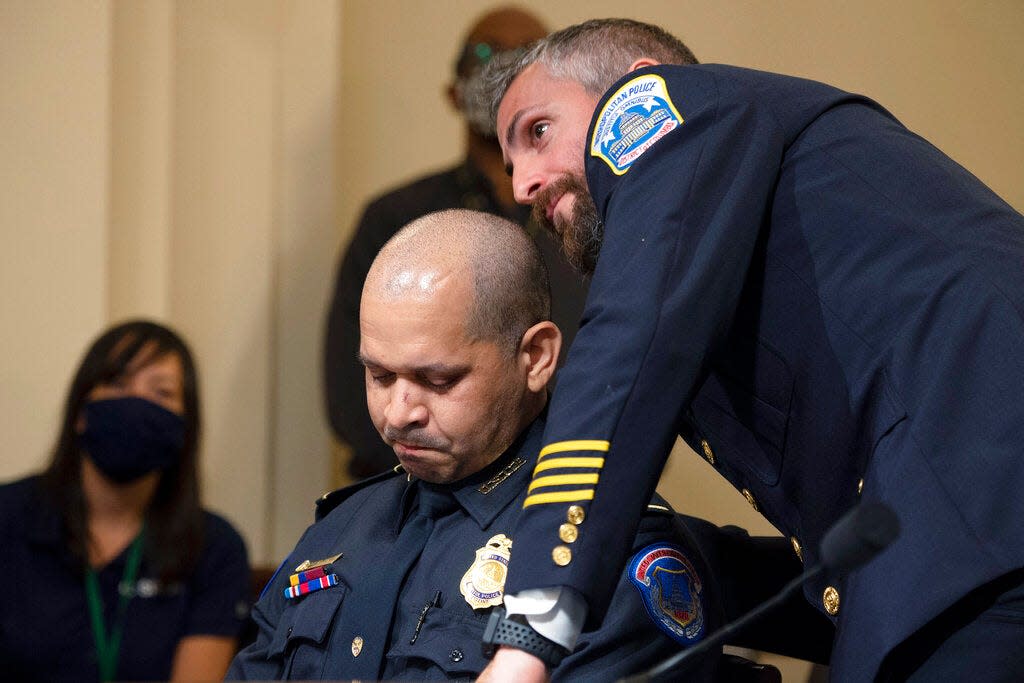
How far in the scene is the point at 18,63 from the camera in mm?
3598

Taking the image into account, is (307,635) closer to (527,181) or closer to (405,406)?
(405,406)

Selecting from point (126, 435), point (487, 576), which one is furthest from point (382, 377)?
point (126, 435)

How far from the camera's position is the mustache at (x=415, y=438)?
5.56 ft

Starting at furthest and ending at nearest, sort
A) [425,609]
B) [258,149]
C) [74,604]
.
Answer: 1. [258,149]
2. [74,604]
3. [425,609]

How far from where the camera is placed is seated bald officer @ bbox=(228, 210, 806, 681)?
1604 mm

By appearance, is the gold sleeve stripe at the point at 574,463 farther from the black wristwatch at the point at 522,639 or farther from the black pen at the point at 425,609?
the black pen at the point at 425,609

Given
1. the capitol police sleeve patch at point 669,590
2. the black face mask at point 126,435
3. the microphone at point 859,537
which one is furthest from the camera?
the black face mask at point 126,435

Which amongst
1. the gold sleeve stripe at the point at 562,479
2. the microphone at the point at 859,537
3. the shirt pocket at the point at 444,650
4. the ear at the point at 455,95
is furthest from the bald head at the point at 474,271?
the ear at the point at 455,95

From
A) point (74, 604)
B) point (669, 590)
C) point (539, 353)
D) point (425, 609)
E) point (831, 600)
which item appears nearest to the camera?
point (831, 600)

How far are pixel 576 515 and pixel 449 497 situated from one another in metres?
0.59

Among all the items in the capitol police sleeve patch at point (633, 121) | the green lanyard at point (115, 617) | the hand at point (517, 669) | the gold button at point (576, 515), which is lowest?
the green lanyard at point (115, 617)

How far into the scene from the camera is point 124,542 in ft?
10.00

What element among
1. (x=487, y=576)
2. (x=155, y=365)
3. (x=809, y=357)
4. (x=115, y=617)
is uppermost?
(x=809, y=357)

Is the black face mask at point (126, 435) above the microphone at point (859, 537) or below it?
below
